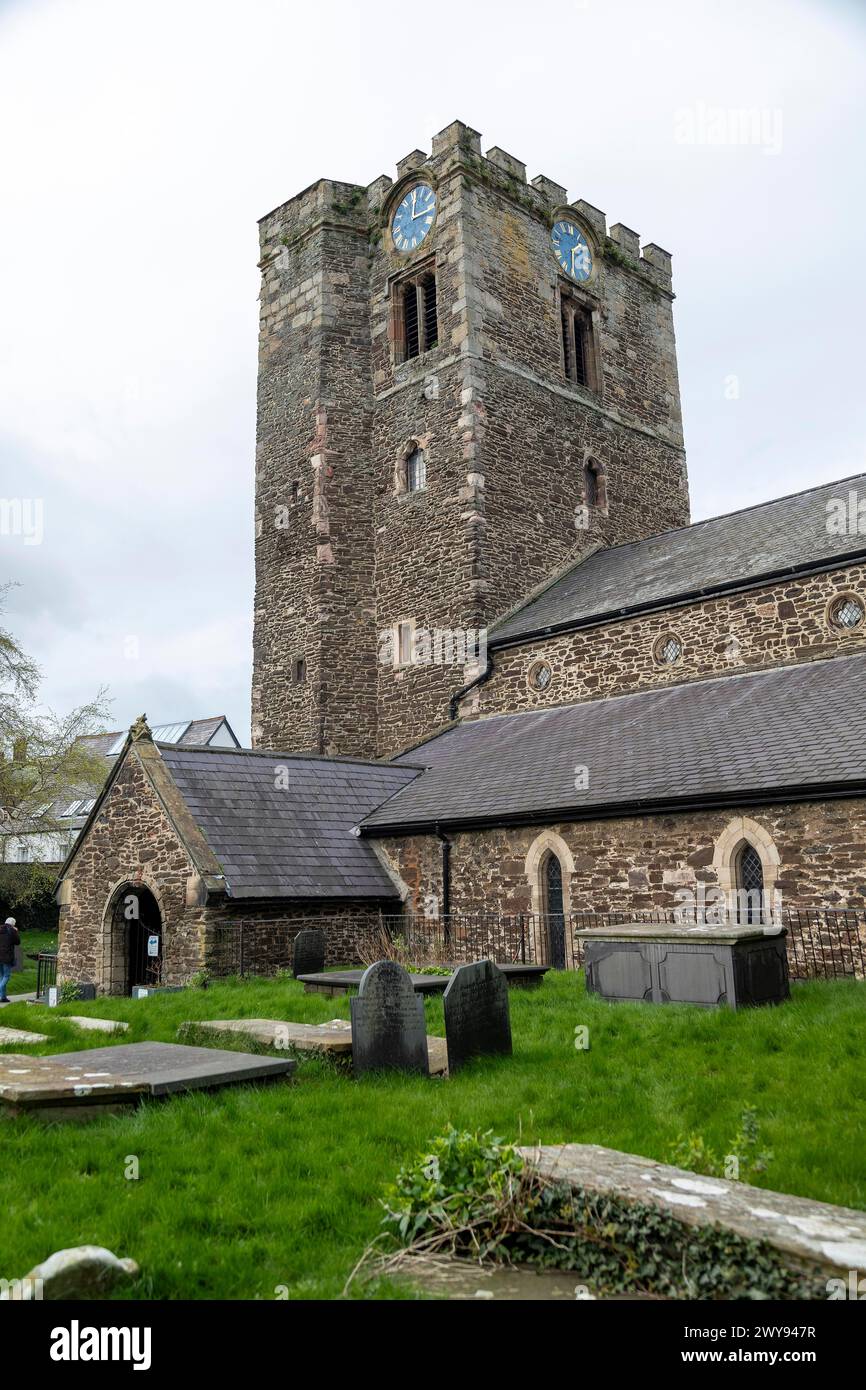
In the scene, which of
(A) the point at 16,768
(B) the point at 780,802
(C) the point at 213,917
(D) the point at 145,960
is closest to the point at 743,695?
(B) the point at 780,802

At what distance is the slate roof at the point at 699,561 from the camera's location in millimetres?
17969

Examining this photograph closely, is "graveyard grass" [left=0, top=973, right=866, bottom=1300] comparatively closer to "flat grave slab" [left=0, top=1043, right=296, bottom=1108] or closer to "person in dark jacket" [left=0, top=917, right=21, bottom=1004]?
"flat grave slab" [left=0, top=1043, right=296, bottom=1108]

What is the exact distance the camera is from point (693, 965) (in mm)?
9914

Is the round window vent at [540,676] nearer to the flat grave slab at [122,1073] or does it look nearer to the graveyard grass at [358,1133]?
the graveyard grass at [358,1133]

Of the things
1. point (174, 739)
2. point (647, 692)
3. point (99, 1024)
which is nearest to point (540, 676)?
point (647, 692)

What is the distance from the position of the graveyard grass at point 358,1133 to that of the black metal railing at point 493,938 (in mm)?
3056

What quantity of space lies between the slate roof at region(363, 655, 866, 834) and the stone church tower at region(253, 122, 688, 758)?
171 inches

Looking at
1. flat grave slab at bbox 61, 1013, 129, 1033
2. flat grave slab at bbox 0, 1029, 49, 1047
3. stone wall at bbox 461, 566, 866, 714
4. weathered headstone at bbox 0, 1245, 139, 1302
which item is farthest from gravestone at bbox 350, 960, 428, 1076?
stone wall at bbox 461, 566, 866, 714

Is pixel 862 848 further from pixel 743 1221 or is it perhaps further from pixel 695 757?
pixel 743 1221

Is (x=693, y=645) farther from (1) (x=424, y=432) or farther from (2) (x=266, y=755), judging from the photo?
(1) (x=424, y=432)

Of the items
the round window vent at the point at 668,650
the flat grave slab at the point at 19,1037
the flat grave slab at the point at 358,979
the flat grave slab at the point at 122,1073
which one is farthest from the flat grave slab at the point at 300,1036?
the round window vent at the point at 668,650

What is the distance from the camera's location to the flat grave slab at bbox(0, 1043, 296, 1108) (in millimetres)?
6465

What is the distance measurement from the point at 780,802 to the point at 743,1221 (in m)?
9.92

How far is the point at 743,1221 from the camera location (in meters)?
3.92
